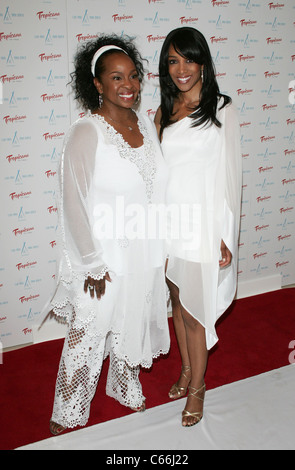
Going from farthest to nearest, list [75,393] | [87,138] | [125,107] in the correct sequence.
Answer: [75,393] → [125,107] → [87,138]

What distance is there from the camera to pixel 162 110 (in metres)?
2.21

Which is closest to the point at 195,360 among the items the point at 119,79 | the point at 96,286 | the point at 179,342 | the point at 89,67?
the point at 179,342

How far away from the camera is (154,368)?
8.87 feet

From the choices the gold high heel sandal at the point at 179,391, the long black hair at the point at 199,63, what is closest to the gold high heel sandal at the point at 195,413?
the gold high heel sandal at the point at 179,391

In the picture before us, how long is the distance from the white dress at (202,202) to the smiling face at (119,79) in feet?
0.99

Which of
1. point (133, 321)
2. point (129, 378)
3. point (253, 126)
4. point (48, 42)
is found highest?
point (48, 42)

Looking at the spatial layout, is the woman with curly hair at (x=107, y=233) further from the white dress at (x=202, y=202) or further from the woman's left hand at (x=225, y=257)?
the woman's left hand at (x=225, y=257)

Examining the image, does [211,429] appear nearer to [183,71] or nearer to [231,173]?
[231,173]

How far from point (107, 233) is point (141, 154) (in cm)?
39

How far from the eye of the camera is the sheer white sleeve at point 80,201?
180cm
